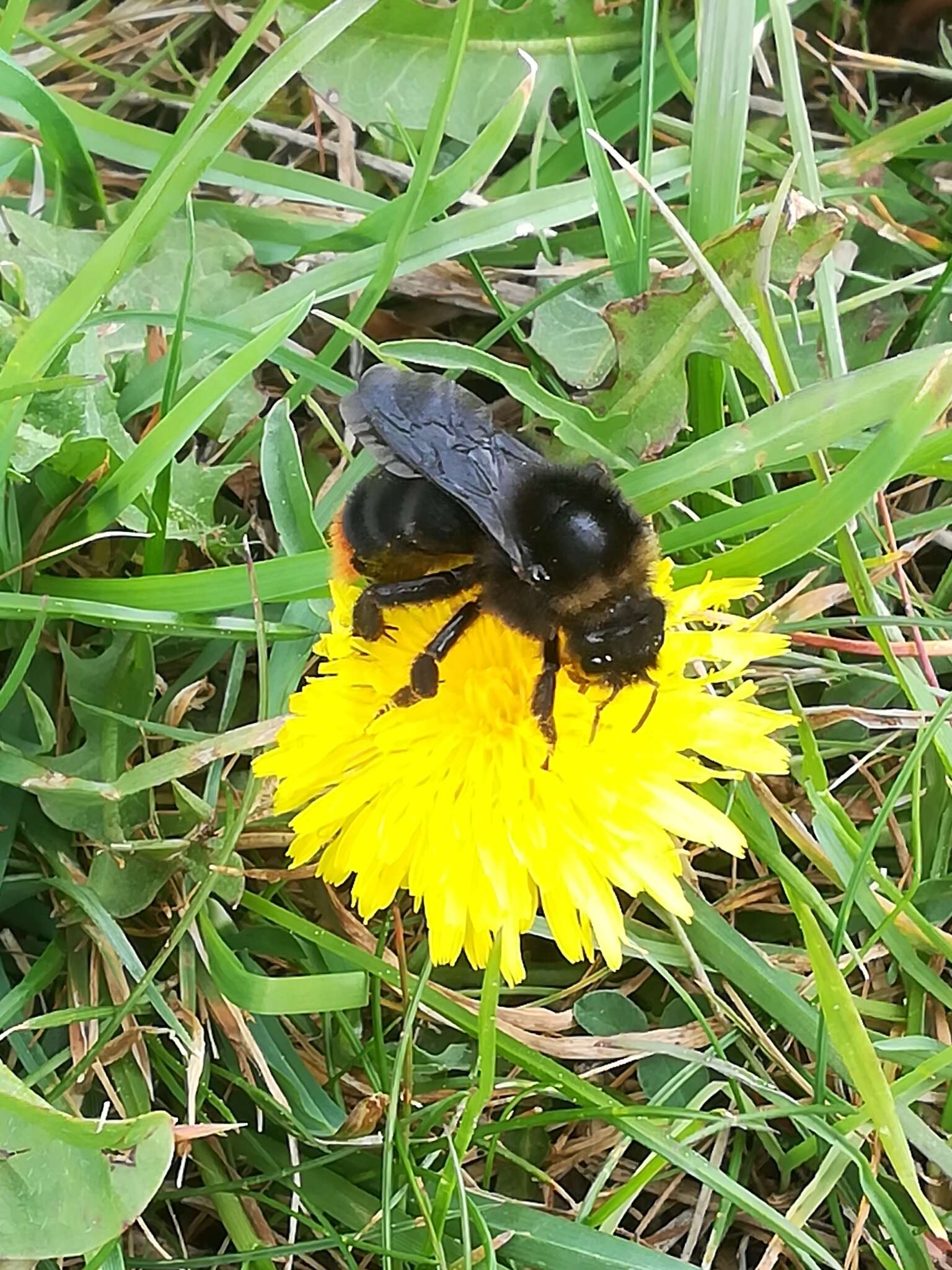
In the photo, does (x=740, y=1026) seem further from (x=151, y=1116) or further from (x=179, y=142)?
(x=179, y=142)

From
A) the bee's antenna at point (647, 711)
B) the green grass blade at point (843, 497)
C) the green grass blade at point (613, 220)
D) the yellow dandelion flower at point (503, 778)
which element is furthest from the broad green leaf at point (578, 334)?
the bee's antenna at point (647, 711)

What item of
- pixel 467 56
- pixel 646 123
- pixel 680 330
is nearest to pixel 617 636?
pixel 680 330

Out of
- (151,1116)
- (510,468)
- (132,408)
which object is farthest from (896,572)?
(151,1116)

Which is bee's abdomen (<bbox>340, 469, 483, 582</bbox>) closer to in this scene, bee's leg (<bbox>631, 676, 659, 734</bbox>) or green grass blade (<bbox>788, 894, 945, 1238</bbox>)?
bee's leg (<bbox>631, 676, 659, 734</bbox>)

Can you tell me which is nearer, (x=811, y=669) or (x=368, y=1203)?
(x=368, y=1203)

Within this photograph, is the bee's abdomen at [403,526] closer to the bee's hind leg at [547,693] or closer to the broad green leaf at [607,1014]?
the bee's hind leg at [547,693]

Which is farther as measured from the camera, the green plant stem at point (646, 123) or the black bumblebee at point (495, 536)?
the green plant stem at point (646, 123)

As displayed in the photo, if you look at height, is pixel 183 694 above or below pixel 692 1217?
above

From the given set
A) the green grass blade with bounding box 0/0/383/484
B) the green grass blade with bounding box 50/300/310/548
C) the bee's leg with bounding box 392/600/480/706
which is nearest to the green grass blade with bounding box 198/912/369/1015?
the bee's leg with bounding box 392/600/480/706
